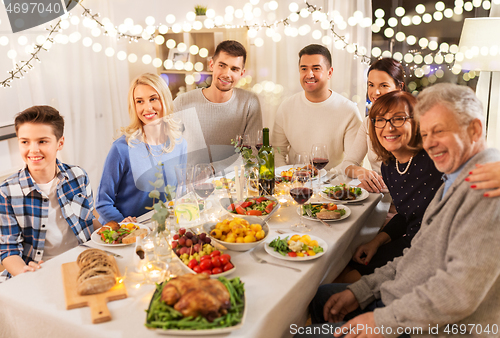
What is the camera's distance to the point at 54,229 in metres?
1.69

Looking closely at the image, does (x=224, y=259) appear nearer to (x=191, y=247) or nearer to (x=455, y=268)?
(x=191, y=247)

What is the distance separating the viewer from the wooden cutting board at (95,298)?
1001mm

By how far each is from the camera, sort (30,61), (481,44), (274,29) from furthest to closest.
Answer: (274,29) < (30,61) < (481,44)

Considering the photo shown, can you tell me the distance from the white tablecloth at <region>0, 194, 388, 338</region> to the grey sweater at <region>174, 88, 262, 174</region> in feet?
5.46

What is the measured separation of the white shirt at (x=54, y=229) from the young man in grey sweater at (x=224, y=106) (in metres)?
1.29

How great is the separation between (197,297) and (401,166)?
1.20 metres

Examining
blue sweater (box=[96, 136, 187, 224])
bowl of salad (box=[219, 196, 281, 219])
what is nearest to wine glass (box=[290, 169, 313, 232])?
bowl of salad (box=[219, 196, 281, 219])

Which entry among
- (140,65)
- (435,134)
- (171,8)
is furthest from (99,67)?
(435,134)

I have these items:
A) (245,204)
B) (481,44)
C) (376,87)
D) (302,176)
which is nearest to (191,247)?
(245,204)

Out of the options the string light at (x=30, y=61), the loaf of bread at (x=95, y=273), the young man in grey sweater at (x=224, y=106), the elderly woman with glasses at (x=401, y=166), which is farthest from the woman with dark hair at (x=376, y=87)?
the string light at (x=30, y=61)

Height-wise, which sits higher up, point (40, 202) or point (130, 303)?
point (40, 202)

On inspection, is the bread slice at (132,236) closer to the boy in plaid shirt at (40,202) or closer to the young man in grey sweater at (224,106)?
the boy in plaid shirt at (40,202)

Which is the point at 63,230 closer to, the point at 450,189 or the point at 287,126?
the point at 450,189

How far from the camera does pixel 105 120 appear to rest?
4.11 metres
